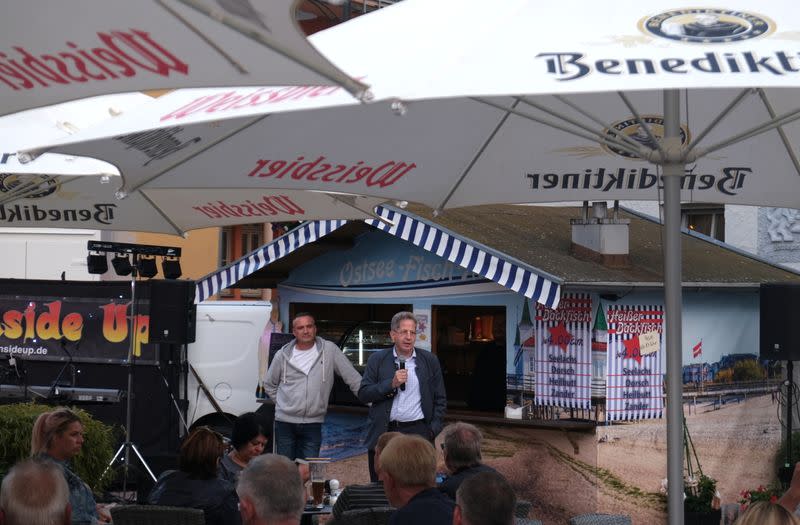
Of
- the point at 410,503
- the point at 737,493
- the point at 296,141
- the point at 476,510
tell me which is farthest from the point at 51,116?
the point at 737,493

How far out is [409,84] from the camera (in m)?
4.46

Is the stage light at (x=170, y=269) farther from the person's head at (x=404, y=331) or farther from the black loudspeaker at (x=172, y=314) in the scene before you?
the person's head at (x=404, y=331)

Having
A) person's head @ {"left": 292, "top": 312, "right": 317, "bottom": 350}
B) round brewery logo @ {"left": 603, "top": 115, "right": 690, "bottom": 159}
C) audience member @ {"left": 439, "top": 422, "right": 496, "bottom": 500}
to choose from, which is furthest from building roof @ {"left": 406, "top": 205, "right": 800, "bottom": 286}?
audience member @ {"left": 439, "top": 422, "right": 496, "bottom": 500}

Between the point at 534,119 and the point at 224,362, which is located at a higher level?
the point at 534,119

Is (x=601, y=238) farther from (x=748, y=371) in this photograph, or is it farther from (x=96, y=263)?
(x=96, y=263)

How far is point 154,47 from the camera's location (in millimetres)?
4176

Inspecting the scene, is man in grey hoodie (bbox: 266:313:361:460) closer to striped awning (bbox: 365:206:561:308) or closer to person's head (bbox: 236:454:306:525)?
striped awning (bbox: 365:206:561:308)

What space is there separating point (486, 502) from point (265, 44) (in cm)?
188

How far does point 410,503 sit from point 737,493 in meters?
7.17

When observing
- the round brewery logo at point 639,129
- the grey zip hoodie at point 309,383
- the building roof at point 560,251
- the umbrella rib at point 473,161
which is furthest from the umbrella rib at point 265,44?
the grey zip hoodie at point 309,383

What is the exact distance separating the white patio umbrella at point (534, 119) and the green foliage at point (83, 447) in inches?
166

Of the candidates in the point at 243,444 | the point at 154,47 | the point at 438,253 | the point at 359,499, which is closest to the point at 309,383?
the point at 438,253

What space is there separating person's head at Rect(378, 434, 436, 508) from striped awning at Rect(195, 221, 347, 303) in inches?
239

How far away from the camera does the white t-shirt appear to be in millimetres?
11469
